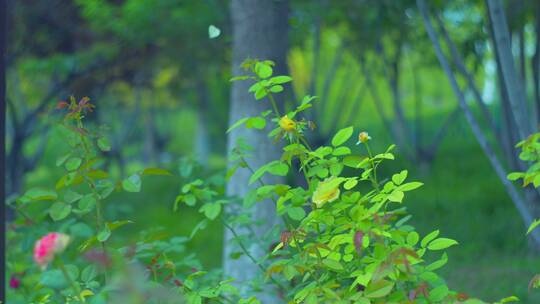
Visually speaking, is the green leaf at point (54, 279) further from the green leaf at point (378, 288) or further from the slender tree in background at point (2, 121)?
the green leaf at point (378, 288)

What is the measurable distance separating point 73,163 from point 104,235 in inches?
12.5

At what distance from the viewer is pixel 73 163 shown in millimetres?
2527

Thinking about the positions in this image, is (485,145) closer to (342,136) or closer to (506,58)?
(506,58)

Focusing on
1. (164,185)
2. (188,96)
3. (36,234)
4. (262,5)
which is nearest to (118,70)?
Answer: (164,185)

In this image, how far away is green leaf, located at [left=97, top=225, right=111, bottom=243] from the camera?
2.36m

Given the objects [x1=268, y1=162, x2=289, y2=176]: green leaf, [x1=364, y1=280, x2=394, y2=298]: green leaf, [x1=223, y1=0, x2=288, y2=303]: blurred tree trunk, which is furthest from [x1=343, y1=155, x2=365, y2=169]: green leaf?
[x1=223, y1=0, x2=288, y2=303]: blurred tree trunk

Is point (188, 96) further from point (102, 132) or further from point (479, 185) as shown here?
point (102, 132)

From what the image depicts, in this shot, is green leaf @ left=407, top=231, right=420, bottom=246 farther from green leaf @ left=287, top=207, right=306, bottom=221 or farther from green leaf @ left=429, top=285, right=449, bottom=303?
green leaf @ left=287, top=207, right=306, bottom=221

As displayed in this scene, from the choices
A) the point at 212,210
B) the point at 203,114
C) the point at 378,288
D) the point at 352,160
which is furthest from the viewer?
the point at 203,114

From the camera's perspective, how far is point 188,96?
1484 centimetres

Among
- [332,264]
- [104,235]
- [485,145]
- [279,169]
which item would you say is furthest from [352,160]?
[485,145]

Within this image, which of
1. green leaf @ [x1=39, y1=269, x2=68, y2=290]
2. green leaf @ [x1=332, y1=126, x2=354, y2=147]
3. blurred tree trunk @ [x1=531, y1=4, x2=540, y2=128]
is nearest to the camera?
green leaf @ [x1=39, y1=269, x2=68, y2=290]

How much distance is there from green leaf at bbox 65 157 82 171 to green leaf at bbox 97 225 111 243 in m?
0.25

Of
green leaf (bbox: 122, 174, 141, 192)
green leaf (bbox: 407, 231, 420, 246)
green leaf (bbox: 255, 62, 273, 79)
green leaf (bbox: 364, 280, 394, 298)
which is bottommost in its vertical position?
green leaf (bbox: 364, 280, 394, 298)
